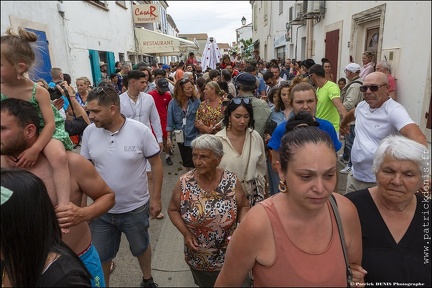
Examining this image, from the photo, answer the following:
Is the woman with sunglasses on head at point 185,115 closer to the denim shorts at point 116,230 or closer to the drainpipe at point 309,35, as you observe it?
the denim shorts at point 116,230

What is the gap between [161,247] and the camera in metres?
3.48

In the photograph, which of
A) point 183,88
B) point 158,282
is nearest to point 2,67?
point 158,282

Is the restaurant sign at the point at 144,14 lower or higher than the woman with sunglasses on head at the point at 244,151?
higher

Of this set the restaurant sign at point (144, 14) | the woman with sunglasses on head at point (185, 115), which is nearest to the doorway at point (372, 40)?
the woman with sunglasses on head at point (185, 115)

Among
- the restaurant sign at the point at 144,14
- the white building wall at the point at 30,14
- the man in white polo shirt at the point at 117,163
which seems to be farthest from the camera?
the restaurant sign at the point at 144,14

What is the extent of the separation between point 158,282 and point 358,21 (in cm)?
633

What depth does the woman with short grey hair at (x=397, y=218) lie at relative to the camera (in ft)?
4.77

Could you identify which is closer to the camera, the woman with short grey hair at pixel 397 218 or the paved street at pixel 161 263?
the woman with short grey hair at pixel 397 218

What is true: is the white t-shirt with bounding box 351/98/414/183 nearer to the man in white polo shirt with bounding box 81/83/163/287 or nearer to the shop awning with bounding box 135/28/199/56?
the man in white polo shirt with bounding box 81/83/163/287

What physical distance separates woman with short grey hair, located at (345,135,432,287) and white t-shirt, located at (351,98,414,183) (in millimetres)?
882

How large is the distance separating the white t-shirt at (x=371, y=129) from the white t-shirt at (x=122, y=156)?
191 centimetres

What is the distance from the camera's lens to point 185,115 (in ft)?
16.3

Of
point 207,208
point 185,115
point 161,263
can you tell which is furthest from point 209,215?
point 185,115

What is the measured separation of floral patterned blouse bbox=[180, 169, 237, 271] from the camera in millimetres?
2176
